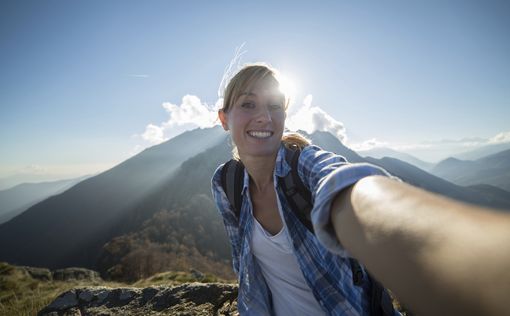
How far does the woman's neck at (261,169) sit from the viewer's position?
2852 mm

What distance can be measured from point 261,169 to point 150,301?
A: 2.58 metres

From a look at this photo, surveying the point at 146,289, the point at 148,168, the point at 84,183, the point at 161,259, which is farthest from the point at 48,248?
the point at 146,289

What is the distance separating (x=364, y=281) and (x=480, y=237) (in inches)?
70.0

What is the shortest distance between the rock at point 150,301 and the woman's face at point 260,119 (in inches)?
82.9

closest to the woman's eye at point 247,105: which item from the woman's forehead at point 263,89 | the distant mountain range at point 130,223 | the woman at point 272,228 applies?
the woman at point 272,228

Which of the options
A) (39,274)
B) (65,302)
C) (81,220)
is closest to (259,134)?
(65,302)

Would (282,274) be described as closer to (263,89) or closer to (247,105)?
(247,105)

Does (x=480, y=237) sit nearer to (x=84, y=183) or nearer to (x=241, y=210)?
(x=241, y=210)

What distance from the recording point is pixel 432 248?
2.16ft

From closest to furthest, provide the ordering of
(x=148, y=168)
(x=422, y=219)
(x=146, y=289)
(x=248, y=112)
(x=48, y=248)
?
(x=422, y=219) → (x=248, y=112) → (x=146, y=289) → (x=48, y=248) → (x=148, y=168)

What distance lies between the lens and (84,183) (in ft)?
508

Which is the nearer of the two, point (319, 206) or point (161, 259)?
point (319, 206)

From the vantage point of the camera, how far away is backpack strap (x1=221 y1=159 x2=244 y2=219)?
9.97 feet

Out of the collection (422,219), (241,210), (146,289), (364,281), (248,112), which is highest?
(248,112)
